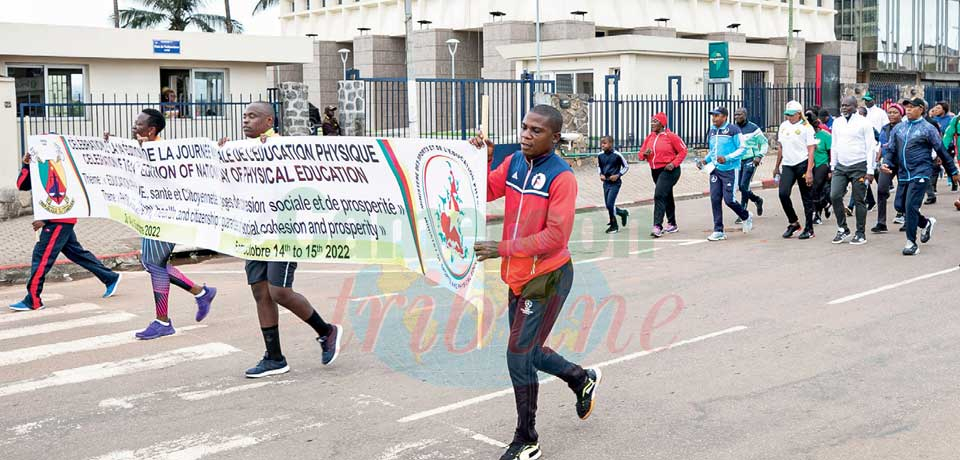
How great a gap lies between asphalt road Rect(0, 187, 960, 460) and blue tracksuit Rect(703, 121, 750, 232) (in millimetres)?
2740

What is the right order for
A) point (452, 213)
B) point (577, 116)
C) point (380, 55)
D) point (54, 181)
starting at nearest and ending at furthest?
point (452, 213) < point (54, 181) < point (577, 116) < point (380, 55)

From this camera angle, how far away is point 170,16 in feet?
176

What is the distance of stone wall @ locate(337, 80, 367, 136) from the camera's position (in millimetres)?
21719

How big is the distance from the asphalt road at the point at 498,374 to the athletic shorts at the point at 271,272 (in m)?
0.67

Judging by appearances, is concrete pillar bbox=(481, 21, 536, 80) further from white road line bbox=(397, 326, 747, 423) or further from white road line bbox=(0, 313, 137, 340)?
white road line bbox=(397, 326, 747, 423)

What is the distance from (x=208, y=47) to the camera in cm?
2502

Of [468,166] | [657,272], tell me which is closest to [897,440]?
[468,166]

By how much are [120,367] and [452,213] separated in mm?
2920

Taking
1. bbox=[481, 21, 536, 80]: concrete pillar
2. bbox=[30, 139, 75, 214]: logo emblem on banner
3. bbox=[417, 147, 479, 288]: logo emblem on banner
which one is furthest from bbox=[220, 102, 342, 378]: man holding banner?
bbox=[481, 21, 536, 80]: concrete pillar

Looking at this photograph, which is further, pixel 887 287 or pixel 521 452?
pixel 887 287

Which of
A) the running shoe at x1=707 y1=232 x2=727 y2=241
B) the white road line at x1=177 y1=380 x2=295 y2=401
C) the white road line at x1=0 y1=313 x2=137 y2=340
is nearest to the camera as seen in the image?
the white road line at x1=177 y1=380 x2=295 y2=401

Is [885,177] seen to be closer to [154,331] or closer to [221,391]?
[154,331]

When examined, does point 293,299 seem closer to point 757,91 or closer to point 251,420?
point 251,420

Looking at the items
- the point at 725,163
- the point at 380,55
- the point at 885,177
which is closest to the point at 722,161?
the point at 725,163
